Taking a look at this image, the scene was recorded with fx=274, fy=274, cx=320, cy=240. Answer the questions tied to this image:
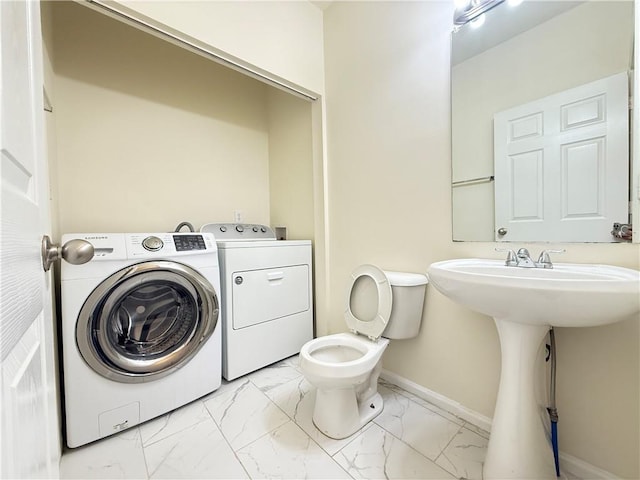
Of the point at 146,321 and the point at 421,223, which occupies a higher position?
the point at 421,223

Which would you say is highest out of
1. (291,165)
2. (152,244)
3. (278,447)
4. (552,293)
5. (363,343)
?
(291,165)

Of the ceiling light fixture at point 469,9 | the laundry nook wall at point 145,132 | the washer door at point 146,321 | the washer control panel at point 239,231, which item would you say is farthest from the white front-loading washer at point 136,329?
the ceiling light fixture at point 469,9

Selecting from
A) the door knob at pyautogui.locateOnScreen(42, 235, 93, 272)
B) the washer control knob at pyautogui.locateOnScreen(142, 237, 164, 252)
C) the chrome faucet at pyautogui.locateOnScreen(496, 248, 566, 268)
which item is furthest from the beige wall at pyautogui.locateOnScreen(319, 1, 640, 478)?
the door knob at pyautogui.locateOnScreen(42, 235, 93, 272)

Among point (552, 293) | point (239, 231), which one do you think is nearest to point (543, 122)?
point (552, 293)

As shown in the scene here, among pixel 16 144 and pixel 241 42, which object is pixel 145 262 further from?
pixel 241 42

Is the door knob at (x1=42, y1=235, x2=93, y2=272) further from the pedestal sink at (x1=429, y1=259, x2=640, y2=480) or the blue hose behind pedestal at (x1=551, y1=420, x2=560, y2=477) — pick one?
the blue hose behind pedestal at (x1=551, y1=420, x2=560, y2=477)

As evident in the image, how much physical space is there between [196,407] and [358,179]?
5.46 feet

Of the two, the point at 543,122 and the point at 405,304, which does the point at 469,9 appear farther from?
the point at 405,304

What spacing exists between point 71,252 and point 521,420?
1388 millimetres

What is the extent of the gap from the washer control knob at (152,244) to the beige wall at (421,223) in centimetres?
113

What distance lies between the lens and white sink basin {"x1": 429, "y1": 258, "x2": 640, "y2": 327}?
0.71 m

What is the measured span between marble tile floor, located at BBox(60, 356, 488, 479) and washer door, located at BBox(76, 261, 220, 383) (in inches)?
11.7

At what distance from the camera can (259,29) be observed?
1.66 meters

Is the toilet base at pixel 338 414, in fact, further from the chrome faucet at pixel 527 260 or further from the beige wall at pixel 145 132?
the beige wall at pixel 145 132
